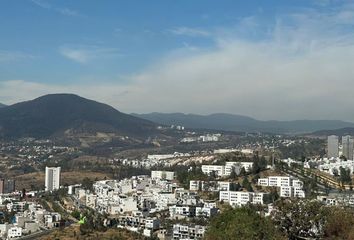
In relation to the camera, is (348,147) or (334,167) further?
(348,147)

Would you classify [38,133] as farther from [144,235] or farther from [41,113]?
[144,235]

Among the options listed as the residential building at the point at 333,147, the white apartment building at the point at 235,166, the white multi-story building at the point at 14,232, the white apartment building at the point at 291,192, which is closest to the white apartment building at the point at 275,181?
the white apartment building at the point at 291,192

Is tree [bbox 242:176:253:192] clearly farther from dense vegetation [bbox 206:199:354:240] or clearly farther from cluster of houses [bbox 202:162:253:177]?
dense vegetation [bbox 206:199:354:240]

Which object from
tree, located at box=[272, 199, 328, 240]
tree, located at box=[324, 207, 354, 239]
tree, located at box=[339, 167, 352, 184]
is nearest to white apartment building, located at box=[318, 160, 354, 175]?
tree, located at box=[339, 167, 352, 184]

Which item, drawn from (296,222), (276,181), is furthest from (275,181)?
(296,222)

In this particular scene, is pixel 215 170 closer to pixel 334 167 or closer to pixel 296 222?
pixel 334 167
